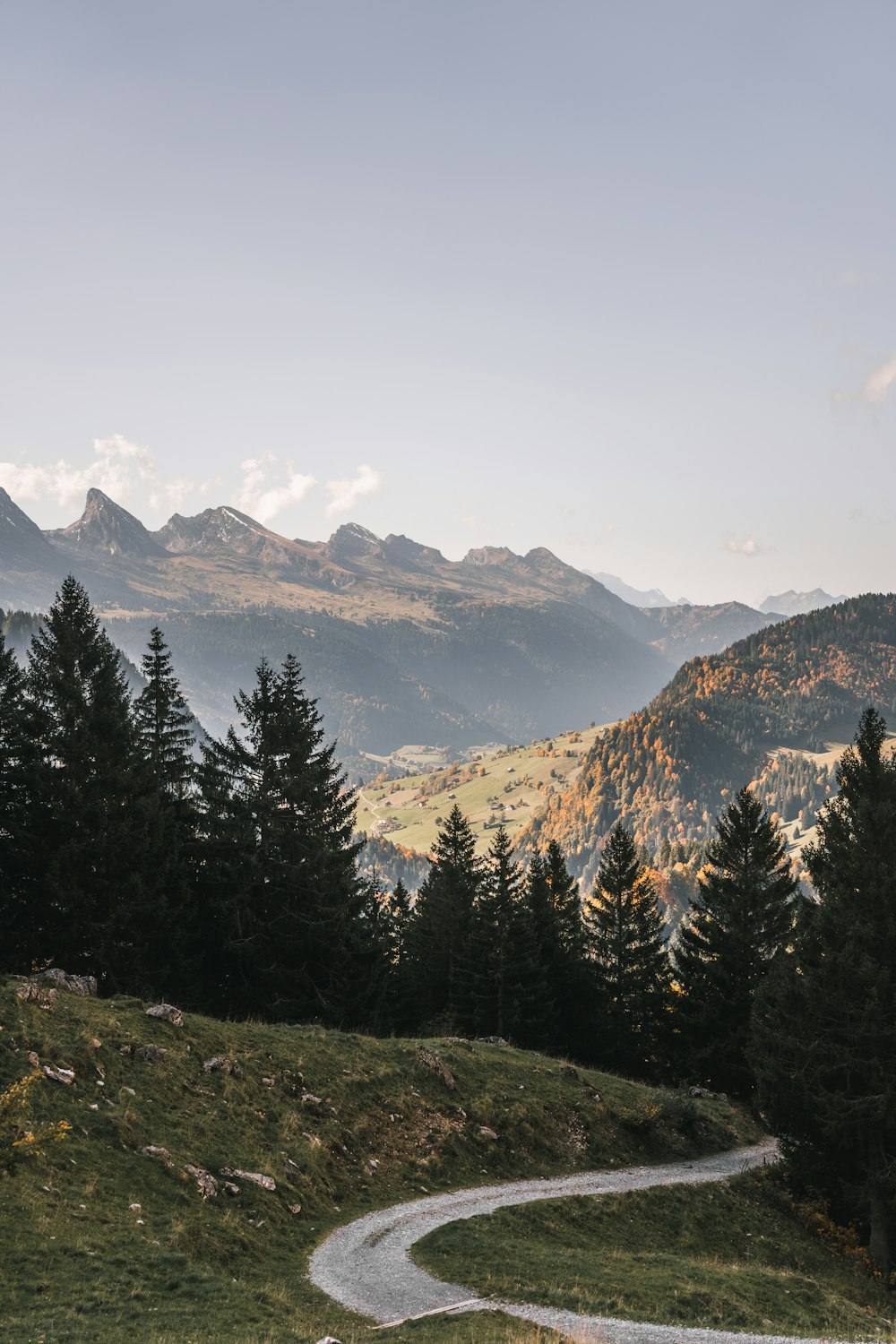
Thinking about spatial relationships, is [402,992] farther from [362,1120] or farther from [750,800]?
[362,1120]

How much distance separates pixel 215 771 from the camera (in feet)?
162

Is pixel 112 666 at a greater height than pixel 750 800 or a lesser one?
greater

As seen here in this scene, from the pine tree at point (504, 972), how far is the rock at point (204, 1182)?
36679 mm

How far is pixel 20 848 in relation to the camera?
129 ft

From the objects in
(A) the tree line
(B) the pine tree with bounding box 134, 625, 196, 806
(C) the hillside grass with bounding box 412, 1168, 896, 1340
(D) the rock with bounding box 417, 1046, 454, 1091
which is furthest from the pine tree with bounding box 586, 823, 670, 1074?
(B) the pine tree with bounding box 134, 625, 196, 806

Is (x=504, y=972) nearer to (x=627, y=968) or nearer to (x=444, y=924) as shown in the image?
(x=444, y=924)

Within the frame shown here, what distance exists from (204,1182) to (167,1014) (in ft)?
28.7

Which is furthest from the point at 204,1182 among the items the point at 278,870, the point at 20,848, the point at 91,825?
the point at 278,870

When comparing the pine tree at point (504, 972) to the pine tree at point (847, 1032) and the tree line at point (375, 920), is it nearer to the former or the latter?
the tree line at point (375, 920)

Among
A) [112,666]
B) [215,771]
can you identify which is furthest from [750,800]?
[112,666]

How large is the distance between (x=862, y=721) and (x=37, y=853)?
38.5 meters

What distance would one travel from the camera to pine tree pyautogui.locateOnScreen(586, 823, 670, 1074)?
62.7 metres

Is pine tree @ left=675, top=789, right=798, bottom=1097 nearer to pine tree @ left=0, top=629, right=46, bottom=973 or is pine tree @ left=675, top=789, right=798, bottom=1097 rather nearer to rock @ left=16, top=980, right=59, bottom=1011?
pine tree @ left=0, top=629, right=46, bottom=973

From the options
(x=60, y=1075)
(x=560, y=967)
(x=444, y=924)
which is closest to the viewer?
(x=60, y=1075)
